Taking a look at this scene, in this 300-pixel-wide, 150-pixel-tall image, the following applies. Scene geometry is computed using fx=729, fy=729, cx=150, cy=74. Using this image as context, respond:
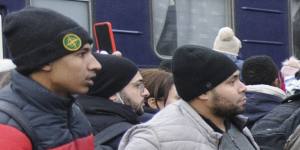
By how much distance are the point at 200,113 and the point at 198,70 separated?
186 millimetres

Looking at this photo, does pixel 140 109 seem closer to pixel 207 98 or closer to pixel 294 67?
pixel 207 98

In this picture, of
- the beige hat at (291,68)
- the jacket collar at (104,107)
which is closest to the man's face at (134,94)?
the jacket collar at (104,107)

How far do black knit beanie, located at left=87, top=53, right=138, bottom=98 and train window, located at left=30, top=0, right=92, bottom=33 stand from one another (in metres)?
1.73

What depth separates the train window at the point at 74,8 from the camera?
213 inches

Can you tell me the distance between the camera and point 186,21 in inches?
260

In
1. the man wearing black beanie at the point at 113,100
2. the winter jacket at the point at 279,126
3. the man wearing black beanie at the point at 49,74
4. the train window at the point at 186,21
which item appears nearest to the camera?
the man wearing black beanie at the point at 49,74

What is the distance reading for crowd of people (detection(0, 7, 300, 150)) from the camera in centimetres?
238

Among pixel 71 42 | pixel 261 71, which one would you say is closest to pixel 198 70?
pixel 71 42

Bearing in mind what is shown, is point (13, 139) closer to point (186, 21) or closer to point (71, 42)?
point (71, 42)

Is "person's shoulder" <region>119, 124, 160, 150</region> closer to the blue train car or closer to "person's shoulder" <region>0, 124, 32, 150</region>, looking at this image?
"person's shoulder" <region>0, 124, 32, 150</region>

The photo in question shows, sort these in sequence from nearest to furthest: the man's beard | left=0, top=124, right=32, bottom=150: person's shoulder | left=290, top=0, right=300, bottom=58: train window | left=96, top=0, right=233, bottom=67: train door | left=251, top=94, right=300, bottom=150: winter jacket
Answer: left=0, top=124, right=32, bottom=150: person's shoulder → the man's beard → left=251, top=94, right=300, bottom=150: winter jacket → left=96, top=0, right=233, bottom=67: train door → left=290, top=0, right=300, bottom=58: train window

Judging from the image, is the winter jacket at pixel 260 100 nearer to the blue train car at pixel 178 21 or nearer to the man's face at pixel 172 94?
the man's face at pixel 172 94

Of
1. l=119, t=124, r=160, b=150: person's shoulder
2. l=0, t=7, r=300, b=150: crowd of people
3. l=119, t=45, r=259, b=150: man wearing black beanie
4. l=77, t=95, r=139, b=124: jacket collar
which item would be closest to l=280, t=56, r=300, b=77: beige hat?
l=0, t=7, r=300, b=150: crowd of people

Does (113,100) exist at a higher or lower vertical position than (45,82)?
lower
